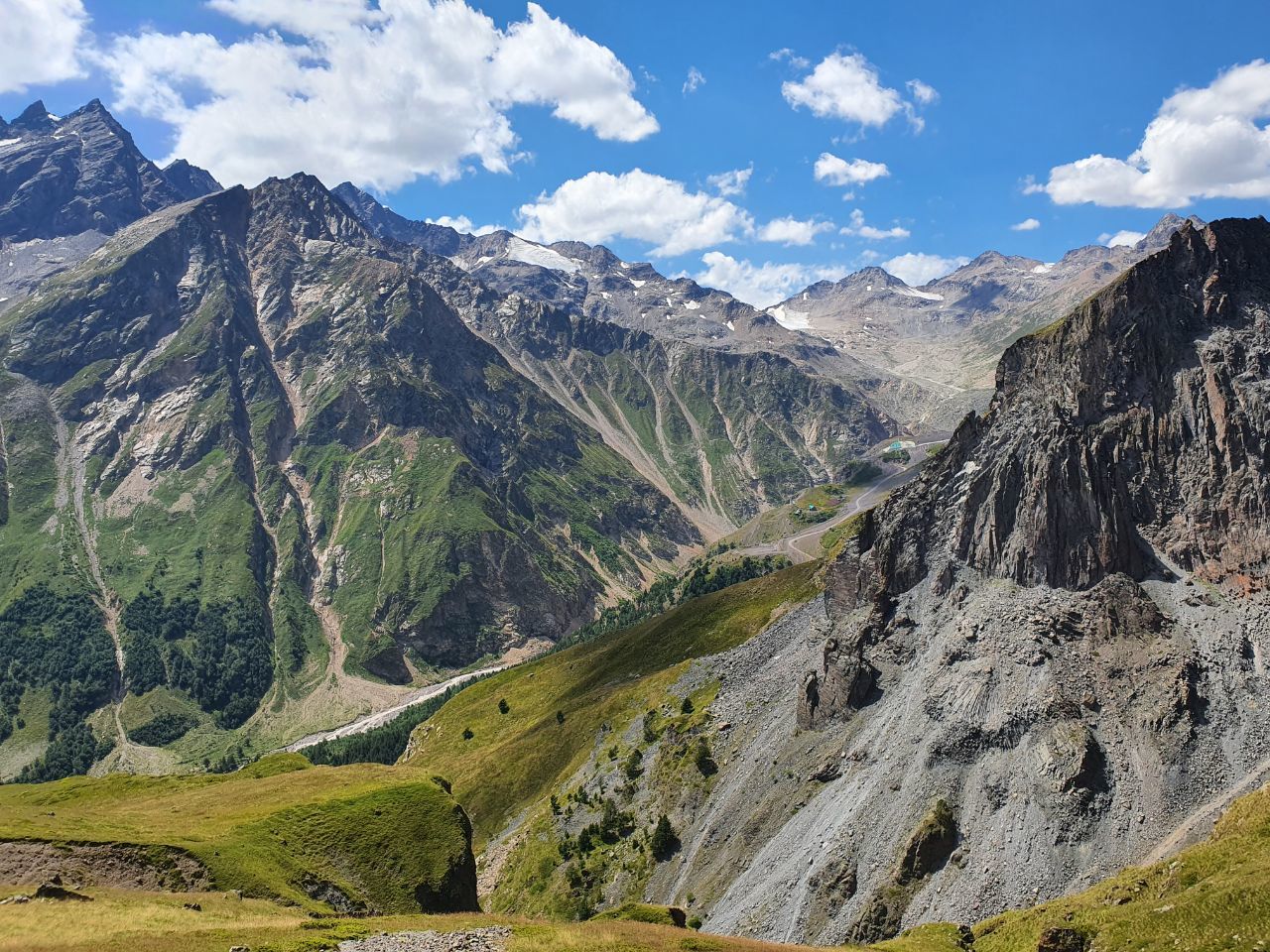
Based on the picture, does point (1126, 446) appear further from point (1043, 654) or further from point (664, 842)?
point (664, 842)

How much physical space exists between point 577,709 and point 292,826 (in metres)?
88.0

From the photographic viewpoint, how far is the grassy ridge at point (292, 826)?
67812mm

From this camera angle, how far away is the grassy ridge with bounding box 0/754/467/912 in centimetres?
6781

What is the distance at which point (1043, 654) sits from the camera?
8500 centimetres

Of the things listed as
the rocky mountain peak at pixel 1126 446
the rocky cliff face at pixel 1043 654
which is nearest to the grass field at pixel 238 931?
the rocky cliff face at pixel 1043 654

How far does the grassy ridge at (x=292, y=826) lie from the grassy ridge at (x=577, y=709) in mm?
47807

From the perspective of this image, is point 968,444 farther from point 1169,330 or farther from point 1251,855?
point 1251,855

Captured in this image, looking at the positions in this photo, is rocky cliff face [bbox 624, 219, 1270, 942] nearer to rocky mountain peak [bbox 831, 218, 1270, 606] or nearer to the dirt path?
rocky mountain peak [bbox 831, 218, 1270, 606]

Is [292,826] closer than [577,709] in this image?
Yes

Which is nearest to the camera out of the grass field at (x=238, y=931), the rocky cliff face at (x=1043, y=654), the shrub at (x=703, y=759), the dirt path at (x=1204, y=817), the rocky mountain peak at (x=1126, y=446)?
the grass field at (x=238, y=931)

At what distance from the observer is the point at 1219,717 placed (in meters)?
73.9

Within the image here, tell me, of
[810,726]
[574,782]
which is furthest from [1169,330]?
[574,782]

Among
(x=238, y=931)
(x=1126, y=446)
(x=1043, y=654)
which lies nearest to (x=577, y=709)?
(x=1043, y=654)

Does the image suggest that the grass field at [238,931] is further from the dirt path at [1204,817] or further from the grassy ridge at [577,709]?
the grassy ridge at [577,709]
